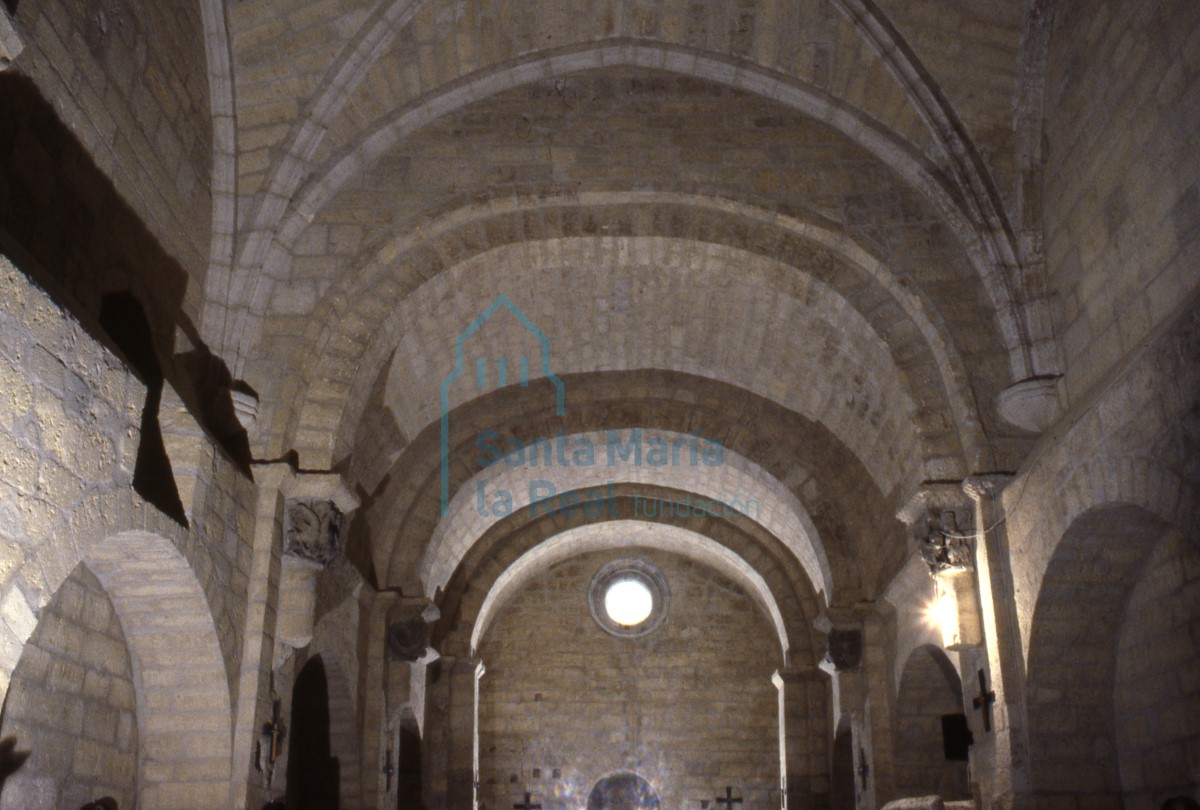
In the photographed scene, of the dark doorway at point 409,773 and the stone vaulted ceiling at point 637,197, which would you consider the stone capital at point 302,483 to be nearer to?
the stone vaulted ceiling at point 637,197

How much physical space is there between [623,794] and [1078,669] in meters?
9.37

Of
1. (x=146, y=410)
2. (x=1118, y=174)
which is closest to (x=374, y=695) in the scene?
(x=146, y=410)

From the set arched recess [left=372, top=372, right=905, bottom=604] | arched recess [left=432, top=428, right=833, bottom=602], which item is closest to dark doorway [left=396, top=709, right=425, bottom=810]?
arched recess [left=432, top=428, right=833, bottom=602]

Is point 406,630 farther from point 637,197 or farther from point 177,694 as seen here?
point 637,197

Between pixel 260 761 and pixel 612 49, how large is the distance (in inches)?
219

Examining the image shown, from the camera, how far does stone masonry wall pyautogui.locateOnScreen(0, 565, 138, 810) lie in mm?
5523

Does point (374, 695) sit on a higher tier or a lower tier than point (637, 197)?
lower

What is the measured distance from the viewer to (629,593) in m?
16.3

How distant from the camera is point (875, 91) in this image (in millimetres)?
8359

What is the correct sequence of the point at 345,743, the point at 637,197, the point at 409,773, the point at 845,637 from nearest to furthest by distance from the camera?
the point at 637,197 < the point at 345,743 < the point at 845,637 < the point at 409,773

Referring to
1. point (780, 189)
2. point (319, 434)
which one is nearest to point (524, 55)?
point (780, 189)

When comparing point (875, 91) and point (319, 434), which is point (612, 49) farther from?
point (319, 434)

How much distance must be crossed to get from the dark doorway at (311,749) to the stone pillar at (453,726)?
2.85m

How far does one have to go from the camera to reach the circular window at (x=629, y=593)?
16172mm
